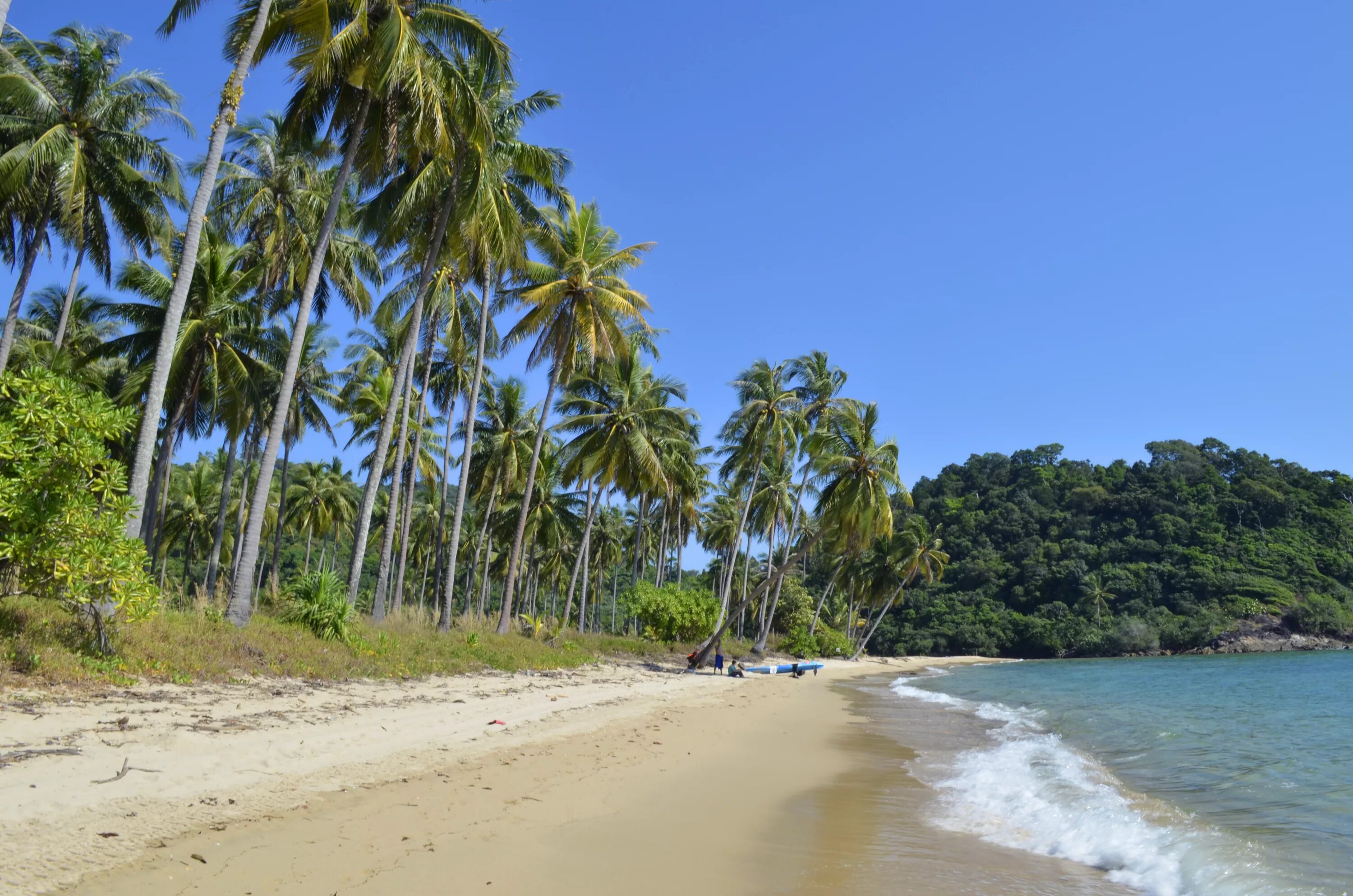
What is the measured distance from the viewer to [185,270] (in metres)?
11.5

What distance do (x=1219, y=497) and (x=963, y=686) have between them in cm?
5737

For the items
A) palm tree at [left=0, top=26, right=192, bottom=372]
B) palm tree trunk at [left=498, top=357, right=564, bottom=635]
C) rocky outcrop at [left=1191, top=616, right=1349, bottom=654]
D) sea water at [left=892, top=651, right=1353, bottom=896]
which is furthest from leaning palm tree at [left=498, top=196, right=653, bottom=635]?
rocky outcrop at [left=1191, top=616, right=1349, bottom=654]

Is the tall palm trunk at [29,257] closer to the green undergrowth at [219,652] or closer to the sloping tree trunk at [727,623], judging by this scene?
the green undergrowth at [219,652]

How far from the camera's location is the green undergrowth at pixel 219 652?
8.02 m

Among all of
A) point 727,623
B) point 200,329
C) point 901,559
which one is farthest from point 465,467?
point 901,559

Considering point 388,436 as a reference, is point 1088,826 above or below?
below

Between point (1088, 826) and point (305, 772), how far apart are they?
6.85 meters

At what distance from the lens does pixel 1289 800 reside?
8.54m

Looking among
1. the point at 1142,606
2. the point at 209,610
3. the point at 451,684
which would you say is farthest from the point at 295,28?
the point at 1142,606

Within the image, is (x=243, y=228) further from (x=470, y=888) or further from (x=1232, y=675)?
(x=1232, y=675)

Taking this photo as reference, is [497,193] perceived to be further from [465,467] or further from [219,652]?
[219,652]

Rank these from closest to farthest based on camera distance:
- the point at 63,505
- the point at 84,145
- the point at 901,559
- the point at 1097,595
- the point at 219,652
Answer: the point at 63,505
the point at 219,652
the point at 84,145
the point at 901,559
the point at 1097,595

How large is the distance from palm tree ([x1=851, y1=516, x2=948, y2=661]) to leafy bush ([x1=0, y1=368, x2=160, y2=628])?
49.9m

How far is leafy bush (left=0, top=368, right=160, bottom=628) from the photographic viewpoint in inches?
307
